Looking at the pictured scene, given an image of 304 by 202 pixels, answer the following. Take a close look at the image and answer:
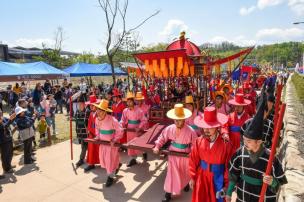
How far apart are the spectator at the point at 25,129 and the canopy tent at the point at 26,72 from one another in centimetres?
699

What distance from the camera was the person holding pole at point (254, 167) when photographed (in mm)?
2432

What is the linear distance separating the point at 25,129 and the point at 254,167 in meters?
5.35

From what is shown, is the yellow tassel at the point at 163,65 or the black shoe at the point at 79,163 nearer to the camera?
the yellow tassel at the point at 163,65

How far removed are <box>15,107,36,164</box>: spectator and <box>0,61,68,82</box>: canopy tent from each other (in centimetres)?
699

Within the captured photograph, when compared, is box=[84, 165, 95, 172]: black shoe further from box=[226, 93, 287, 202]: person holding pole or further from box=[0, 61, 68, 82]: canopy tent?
box=[0, 61, 68, 82]: canopy tent

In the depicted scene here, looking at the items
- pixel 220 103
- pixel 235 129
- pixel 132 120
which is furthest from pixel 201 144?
pixel 132 120

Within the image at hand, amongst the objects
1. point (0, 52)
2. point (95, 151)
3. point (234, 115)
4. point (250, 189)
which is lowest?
point (95, 151)

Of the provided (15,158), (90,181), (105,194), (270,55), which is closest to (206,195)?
(105,194)

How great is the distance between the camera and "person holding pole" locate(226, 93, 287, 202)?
2432mm

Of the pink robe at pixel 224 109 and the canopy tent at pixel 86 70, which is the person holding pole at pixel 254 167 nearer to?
the pink robe at pixel 224 109

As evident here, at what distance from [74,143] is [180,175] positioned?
4.74 meters

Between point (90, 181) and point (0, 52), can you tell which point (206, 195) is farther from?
point (0, 52)

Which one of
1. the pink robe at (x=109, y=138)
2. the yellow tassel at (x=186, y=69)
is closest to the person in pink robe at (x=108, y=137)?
the pink robe at (x=109, y=138)

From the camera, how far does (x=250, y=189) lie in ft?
8.79
